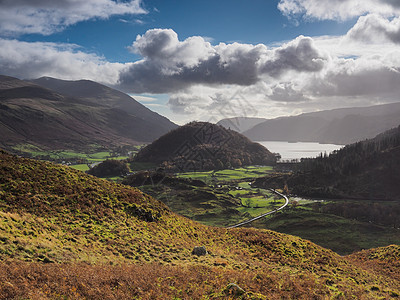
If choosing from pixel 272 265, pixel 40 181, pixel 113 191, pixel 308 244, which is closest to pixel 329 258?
pixel 308 244

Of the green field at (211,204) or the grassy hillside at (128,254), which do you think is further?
the green field at (211,204)

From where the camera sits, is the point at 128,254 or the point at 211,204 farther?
the point at 211,204

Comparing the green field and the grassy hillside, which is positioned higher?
the grassy hillside

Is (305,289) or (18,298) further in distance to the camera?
(305,289)

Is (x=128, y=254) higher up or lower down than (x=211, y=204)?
higher up

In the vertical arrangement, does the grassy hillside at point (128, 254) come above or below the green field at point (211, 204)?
above

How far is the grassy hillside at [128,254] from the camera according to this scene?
71.0 ft

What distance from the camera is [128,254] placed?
33.0 metres

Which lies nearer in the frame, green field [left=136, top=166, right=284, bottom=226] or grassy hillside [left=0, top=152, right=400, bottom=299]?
grassy hillside [left=0, top=152, right=400, bottom=299]

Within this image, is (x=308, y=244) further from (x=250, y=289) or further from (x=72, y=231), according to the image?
(x=72, y=231)

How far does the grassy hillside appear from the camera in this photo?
71.0 ft

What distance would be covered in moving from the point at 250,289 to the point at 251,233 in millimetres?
30156

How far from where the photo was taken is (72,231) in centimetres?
3494

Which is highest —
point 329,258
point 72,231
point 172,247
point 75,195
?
point 75,195
